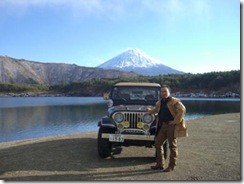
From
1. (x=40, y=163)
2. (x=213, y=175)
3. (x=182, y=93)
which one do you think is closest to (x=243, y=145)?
(x=213, y=175)

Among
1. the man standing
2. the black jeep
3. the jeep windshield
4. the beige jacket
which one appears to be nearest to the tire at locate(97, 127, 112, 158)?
the black jeep

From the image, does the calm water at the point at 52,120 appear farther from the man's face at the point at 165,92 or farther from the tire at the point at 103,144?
the man's face at the point at 165,92

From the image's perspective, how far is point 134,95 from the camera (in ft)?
37.0

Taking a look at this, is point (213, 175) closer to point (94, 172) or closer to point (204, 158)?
point (204, 158)

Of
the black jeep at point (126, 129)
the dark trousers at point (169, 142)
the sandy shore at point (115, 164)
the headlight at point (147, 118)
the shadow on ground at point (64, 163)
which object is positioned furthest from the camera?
the headlight at point (147, 118)

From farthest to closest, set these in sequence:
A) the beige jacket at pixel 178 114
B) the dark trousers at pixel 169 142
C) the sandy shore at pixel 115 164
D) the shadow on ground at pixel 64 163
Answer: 1. the dark trousers at pixel 169 142
2. the beige jacket at pixel 178 114
3. the shadow on ground at pixel 64 163
4. the sandy shore at pixel 115 164

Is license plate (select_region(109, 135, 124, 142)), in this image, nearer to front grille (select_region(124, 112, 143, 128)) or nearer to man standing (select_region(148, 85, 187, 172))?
front grille (select_region(124, 112, 143, 128))

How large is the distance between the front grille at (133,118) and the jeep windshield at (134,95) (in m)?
1.43

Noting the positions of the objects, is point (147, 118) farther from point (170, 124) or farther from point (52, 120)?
point (52, 120)

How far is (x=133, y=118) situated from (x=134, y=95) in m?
1.84

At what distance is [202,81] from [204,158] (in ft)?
445

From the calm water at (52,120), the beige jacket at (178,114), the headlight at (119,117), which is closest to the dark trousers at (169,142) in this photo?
the beige jacket at (178,114)

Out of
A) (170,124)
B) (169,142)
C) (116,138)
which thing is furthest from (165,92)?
(116,138)

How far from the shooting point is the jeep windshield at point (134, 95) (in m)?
11.1
